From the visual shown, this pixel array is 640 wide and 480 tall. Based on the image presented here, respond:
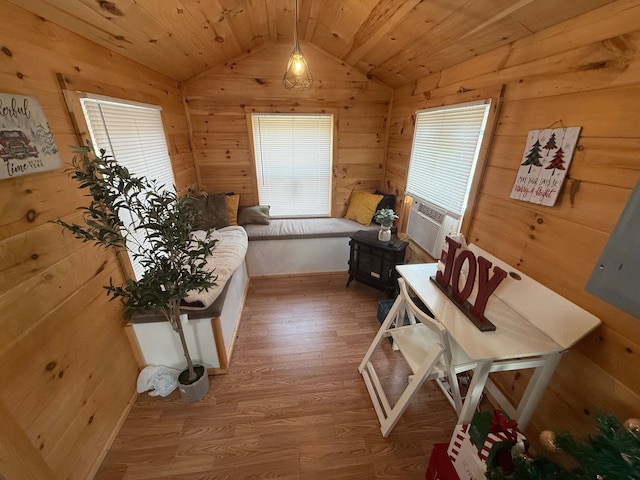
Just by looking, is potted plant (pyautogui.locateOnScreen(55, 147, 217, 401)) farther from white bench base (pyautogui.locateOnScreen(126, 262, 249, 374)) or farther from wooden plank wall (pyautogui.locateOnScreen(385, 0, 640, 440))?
wooden plank wall (pyautogui.locateOnScreen(385, 0, 640, 440))

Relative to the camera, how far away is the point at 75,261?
49.4 inches

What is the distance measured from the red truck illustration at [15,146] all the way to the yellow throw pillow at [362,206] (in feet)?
8.87

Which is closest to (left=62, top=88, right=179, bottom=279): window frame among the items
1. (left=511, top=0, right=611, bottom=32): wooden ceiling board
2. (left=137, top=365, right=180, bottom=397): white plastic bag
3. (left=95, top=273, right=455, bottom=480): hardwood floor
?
(left=137, top=365, right=180, bottom=397): white plastic bag

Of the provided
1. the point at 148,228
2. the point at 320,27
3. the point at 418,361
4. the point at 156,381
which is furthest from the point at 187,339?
Result: the point at 320,27

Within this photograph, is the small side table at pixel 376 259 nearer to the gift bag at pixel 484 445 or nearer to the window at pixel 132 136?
the gift bag at pixel 484 445

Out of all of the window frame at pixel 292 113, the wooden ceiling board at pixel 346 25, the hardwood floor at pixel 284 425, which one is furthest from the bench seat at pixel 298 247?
the wooden ceiling board at pixel 346 25

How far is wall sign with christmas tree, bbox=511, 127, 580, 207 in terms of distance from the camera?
118cm

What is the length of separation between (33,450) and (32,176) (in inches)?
41.5

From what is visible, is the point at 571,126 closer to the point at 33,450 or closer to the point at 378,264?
the point at 378,264

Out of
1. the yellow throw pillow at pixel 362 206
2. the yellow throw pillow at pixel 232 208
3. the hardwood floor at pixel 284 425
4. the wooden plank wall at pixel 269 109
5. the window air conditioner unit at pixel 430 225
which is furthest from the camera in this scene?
the yellow throw pillow at pixel 362 206

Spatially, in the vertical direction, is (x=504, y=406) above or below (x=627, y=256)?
below

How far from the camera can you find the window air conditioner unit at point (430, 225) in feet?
6.88

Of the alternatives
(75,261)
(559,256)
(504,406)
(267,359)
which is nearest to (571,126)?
(559,256)

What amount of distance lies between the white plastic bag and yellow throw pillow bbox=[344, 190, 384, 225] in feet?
7.79
